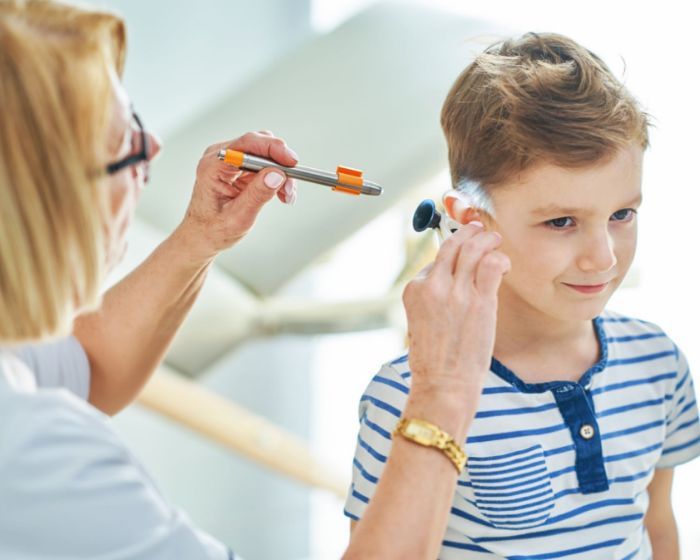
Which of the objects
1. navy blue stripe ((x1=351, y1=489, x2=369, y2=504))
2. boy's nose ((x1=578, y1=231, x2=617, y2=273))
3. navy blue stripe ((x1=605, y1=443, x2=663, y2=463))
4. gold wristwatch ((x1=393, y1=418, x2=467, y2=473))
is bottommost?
navy blue stripe ((x1=351, y1=489, x2=369, y2=504))

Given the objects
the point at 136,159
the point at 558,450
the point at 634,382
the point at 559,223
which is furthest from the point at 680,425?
the point at 136,159

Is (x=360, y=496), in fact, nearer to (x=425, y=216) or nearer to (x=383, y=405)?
(x=383, y=405)

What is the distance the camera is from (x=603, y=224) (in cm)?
86

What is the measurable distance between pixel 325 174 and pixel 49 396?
0.34 m

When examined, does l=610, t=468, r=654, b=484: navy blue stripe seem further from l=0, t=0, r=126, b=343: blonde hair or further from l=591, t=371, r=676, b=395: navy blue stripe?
l=0, t=0, r=126, b=343: blonde hair

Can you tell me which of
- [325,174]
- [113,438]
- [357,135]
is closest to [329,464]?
[357,135]

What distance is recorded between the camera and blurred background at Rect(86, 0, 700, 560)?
4.85 ft

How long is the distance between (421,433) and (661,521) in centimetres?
43

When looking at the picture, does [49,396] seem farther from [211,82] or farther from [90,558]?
[211,82]

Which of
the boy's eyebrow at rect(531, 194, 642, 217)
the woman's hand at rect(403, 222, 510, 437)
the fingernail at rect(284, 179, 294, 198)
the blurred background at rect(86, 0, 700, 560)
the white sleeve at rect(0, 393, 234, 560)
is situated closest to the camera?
the white sleeve at rect(0, 393, 234, 560)

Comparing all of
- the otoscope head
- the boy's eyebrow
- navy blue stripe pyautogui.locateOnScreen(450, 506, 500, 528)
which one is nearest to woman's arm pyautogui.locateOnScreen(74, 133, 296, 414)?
the otoscope head

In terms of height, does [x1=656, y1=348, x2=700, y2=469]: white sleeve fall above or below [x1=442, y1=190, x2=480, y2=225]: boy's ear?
below

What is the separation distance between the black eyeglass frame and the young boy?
0.30m

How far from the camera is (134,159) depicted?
75 cm
